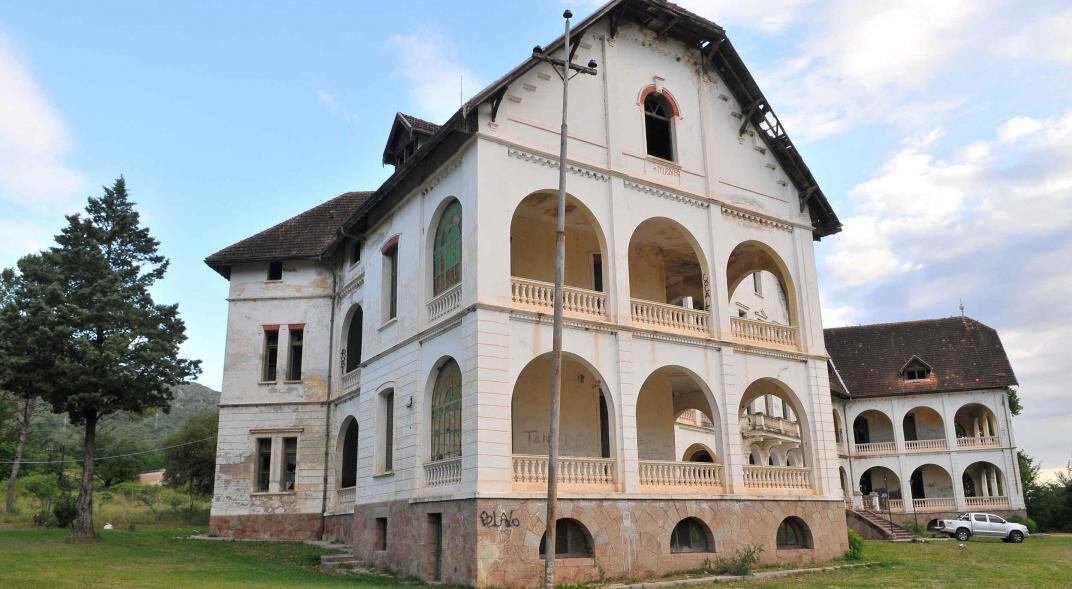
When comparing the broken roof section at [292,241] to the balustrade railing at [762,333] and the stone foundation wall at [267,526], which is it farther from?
the balustrade railing at [762,333]

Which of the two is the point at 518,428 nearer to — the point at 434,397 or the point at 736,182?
the point at 434,397

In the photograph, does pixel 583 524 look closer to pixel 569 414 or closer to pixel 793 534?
pixel 569 414

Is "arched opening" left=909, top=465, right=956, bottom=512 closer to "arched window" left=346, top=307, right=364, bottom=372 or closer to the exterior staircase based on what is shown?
the exterior staircase

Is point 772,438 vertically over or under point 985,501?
over

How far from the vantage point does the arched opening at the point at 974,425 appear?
44.9 meters

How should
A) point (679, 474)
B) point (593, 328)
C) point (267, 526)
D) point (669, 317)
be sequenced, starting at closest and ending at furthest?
1. point (593, 328)
2. point (679, 474)
3. point (669, 317)
4. point (267, 526)

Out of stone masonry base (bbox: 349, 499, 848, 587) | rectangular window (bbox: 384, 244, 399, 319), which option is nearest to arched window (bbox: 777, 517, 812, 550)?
stone masonry base (bbox: 349, 499, 848, 587)

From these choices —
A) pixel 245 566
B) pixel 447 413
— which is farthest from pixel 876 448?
pixel 245 566

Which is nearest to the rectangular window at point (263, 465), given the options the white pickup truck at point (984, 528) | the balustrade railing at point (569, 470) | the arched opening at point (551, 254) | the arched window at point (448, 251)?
the arched window at point (448, 251)

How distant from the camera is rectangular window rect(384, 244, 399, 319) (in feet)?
74.3

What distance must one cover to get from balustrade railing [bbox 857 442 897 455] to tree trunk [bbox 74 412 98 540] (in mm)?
39184

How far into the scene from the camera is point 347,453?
27.4 metres

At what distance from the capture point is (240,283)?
30.5 m

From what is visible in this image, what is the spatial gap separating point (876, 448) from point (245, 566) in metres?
37.9
